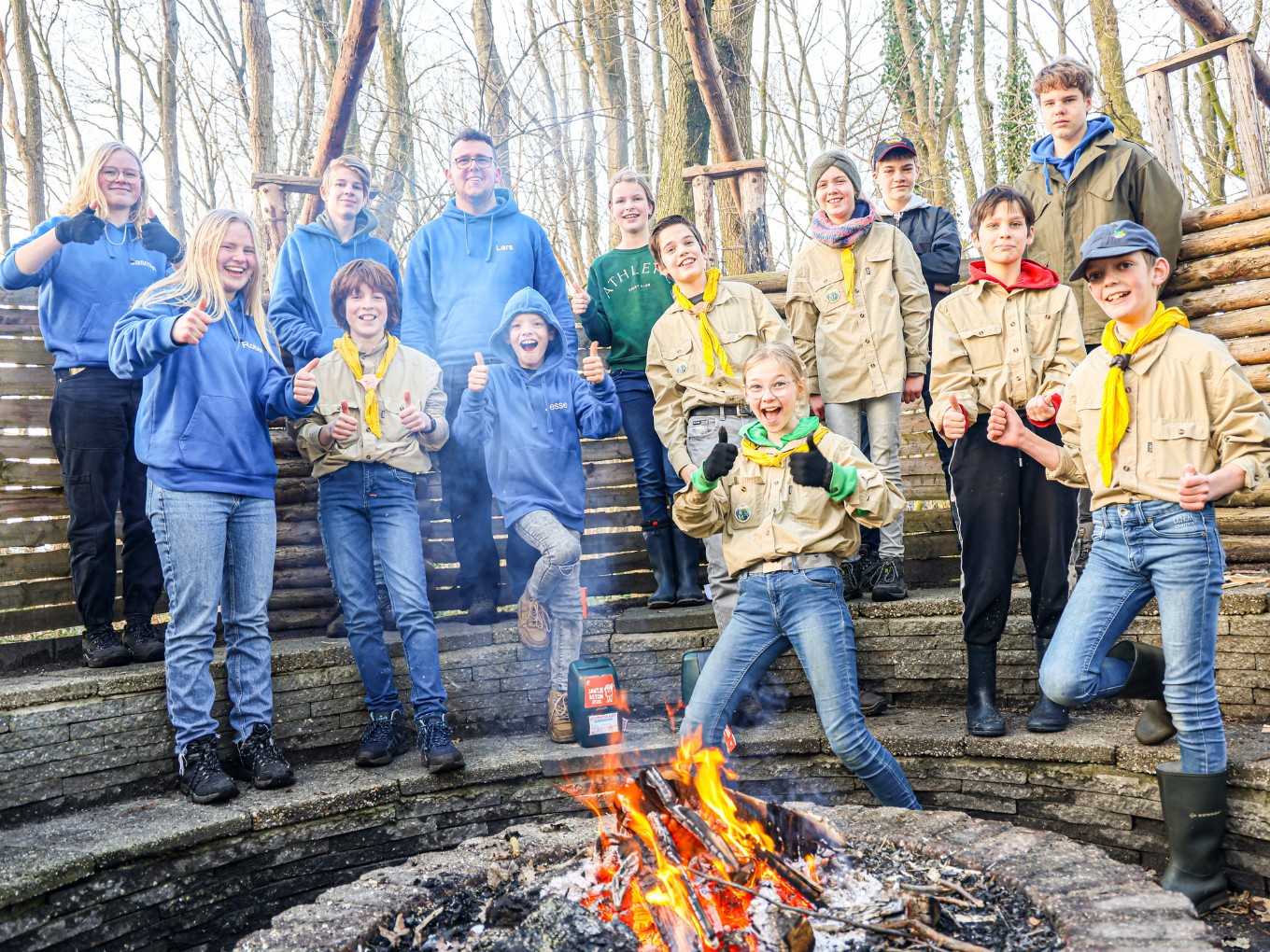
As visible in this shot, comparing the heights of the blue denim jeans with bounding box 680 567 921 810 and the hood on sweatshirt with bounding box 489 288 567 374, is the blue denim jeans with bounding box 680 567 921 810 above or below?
below

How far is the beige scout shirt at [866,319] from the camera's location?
16.4ft

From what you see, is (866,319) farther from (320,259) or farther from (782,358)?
(320,259)

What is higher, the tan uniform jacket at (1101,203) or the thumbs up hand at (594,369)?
the tan uniform jacket at (1101,203)

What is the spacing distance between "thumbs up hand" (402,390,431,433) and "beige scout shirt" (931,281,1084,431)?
2.38 metres

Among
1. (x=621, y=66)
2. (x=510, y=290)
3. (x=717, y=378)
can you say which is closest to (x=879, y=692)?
(x=717, y=378)

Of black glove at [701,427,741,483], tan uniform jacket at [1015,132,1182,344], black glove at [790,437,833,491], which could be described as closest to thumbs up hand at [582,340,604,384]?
black glove at [701,427,741,483]

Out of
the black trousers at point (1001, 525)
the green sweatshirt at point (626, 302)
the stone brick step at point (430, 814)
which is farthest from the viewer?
the green sweatshirt at point (626, 302)

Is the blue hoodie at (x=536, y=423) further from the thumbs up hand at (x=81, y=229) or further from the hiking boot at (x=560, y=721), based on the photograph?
the thumbs up hand at (x=81, y=229)

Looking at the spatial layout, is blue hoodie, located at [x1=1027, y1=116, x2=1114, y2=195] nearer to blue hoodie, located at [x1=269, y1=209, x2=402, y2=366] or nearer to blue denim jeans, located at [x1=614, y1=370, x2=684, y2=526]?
blue denim jeans, located at [x1=614, y1=370, x2=684, y2=526]

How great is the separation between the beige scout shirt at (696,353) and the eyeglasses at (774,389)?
1.05m

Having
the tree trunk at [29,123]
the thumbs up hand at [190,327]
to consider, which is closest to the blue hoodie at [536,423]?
the thumbs up hand at [190,327]

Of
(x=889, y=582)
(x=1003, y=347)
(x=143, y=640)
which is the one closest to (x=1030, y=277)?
(x=1003, y=347)

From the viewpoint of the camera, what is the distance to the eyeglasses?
388 centimetres

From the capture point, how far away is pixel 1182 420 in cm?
341
